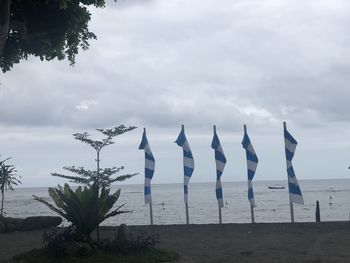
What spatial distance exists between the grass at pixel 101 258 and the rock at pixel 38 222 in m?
6.57

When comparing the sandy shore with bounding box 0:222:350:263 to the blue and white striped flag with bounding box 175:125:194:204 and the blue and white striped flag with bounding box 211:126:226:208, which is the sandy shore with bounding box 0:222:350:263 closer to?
the blue and white striped flag with bounding box 211:126:226:208

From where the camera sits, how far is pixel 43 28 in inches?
535

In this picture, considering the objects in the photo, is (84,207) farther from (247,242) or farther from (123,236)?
(247,242)

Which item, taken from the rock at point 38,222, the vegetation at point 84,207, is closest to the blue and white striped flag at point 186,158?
the rock at point 38,222

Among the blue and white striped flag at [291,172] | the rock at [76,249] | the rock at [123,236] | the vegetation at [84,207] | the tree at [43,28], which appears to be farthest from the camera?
the blue and white striped flag at [291,172]

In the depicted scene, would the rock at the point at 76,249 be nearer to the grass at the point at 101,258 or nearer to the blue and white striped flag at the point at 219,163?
the grass at the point at 101,258

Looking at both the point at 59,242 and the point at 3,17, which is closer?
the point at 3,17

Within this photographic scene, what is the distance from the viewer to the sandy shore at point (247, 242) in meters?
11.3

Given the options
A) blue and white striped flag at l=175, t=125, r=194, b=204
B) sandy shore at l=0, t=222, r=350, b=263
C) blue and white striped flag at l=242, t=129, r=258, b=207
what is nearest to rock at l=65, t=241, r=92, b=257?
sandy shore at l=0, t=222, r=350, b=263

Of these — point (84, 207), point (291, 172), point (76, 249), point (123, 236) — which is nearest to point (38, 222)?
point (84, 207)

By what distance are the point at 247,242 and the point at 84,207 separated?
4.18 m

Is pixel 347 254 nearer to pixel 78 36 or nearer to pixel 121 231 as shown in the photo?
pixel 121 231

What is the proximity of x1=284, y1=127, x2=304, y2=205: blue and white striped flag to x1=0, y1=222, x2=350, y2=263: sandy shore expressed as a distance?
1.40 m

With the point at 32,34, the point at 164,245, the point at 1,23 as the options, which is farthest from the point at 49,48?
the point at 164,245
